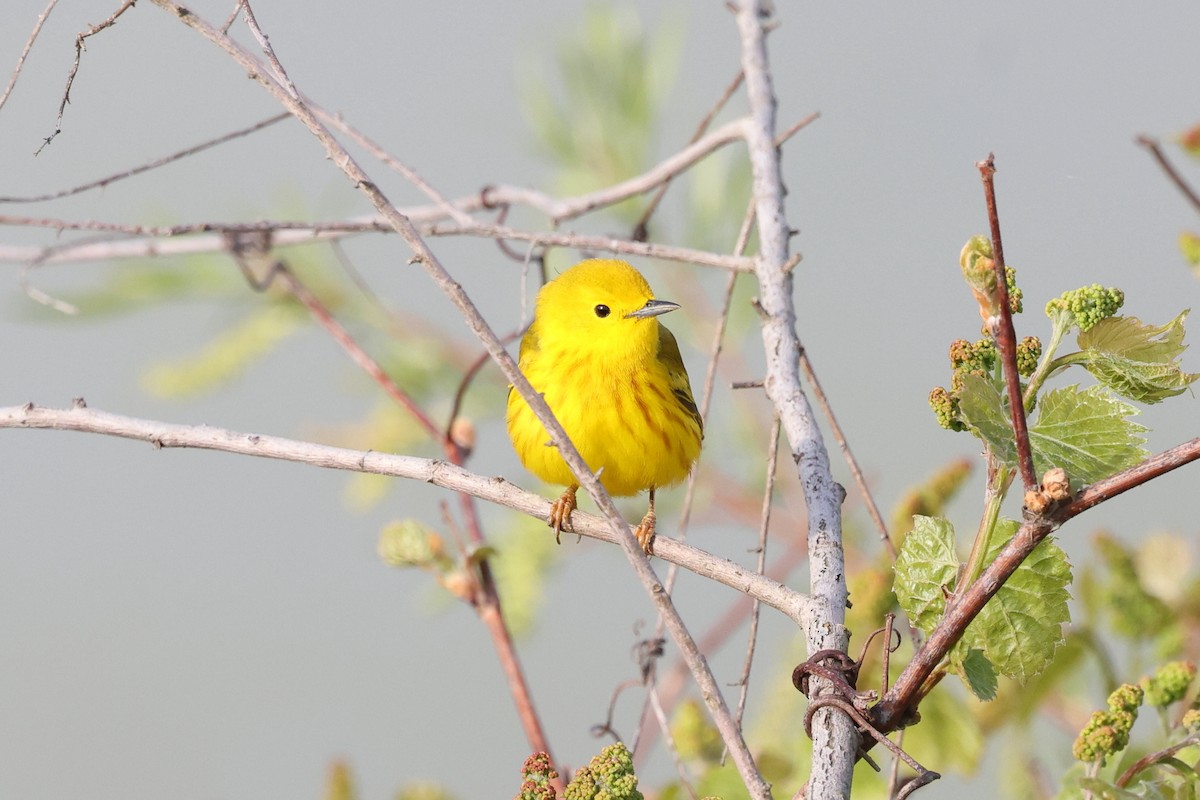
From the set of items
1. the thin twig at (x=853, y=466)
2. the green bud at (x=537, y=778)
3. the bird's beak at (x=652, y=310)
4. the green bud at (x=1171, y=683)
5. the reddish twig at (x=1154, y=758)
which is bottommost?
the reddish twig at (x=1154, y=758)

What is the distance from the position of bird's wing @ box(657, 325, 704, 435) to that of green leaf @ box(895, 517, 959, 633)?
1.27 metres

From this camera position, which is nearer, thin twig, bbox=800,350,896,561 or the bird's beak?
thin twig, bbox=800,350,896,561

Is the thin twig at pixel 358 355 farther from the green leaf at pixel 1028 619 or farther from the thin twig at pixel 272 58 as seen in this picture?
the green leaf at pixel 1028 619

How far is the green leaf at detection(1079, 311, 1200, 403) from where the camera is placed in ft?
3.85

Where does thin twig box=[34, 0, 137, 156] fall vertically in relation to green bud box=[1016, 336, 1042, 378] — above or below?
above

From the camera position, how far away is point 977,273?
1.16 meters

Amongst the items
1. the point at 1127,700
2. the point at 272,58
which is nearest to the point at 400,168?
the point at 272,58

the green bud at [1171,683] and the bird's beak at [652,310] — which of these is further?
the bird's beak at [652,310]

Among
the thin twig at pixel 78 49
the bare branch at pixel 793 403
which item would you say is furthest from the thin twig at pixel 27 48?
the bare branch at pixel 793 403

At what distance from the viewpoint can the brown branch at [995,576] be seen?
103 cm

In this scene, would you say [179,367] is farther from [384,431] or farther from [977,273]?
[977,273]

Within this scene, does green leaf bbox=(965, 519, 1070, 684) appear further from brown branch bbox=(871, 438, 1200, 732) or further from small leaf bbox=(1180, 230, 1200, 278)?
small leaf bbox=(1180, 230, 1200, 278)

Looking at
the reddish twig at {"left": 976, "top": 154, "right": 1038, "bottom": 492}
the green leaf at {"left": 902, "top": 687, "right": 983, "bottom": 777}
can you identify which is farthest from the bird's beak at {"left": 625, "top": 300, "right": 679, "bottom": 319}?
the reddish twig at {"left": 976, "top": 154, "right": 1038, "bottom": 492}

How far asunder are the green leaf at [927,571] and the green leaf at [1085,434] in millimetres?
128
